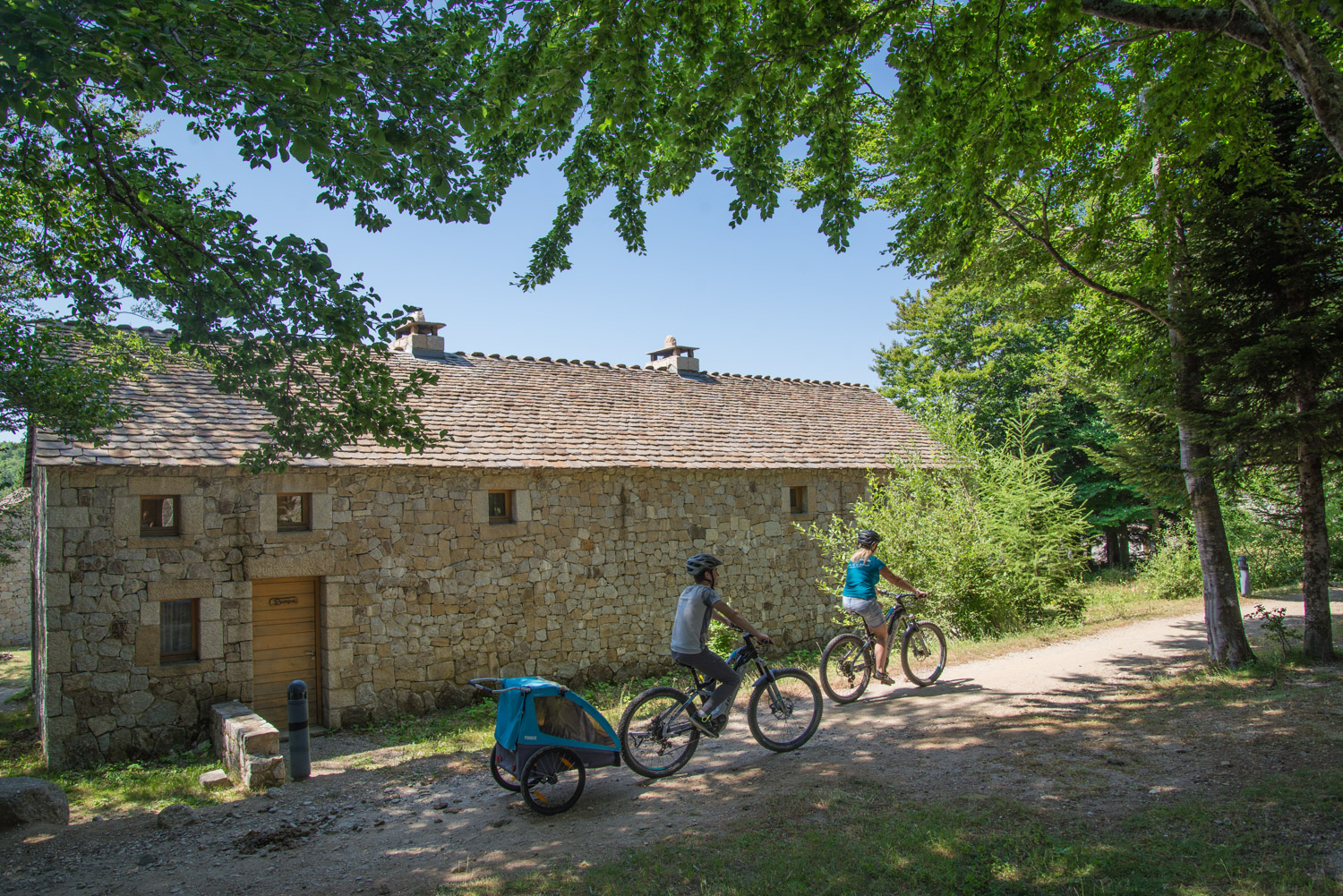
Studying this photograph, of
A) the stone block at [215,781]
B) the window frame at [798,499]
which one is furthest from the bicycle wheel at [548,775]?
the window frame at [798,499]

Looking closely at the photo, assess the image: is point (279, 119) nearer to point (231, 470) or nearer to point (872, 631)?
point (231, 470)

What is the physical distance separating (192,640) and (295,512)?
1.89m

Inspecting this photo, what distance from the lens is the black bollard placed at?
7219 millimetres

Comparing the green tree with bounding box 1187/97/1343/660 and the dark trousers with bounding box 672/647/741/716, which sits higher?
the green tree with bounding box 1187/97/1343/660

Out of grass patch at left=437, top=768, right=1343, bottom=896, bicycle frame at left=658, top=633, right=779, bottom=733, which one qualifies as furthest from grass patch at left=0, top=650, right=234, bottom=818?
grass patch at left=437, top=768, right=1343, bottom=896

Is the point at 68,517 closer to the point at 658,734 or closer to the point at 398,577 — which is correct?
the point at 398,577

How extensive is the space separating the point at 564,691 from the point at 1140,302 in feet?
22.9

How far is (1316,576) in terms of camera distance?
768 centimetres

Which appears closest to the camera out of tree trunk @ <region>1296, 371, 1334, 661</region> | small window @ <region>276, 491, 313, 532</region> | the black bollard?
the black bollard

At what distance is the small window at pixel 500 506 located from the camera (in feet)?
37.8

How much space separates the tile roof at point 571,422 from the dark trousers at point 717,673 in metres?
5.98

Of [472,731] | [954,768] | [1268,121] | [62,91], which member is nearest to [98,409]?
[62,91]

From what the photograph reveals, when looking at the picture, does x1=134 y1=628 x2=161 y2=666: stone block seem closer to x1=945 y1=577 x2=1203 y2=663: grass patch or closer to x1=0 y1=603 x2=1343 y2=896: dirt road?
x1=0 y1=603 x2=1343 y2=896: dirt road

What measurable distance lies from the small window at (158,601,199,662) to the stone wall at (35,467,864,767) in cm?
19
